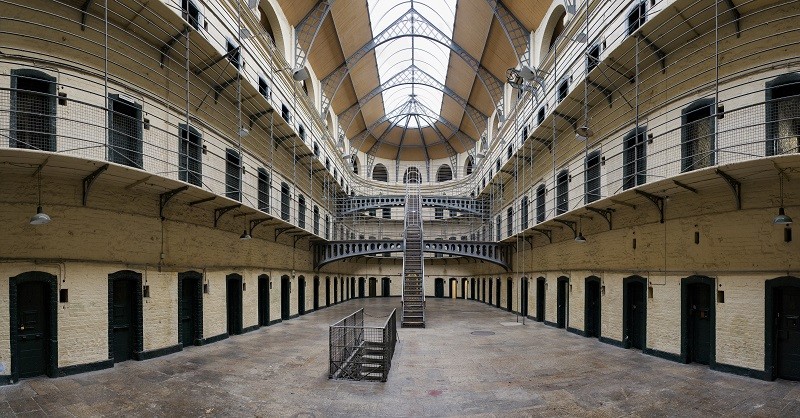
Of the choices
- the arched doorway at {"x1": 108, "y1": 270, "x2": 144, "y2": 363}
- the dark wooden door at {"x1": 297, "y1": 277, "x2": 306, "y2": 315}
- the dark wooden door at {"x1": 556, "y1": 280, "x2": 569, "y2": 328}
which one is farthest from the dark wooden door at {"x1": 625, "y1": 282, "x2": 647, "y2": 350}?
the dark wooden door at {"x1": 297, "y1": 277, "x2": 306, "y2": 315}

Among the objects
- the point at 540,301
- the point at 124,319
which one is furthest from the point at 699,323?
the point at 124,319

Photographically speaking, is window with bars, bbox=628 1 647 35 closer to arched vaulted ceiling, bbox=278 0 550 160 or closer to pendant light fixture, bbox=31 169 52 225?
arched vaulted ceiling, bbox=278 0 550 160

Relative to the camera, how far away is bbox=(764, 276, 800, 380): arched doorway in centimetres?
784

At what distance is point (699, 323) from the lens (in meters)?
9.48

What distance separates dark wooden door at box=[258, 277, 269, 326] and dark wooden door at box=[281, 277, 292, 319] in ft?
6.08

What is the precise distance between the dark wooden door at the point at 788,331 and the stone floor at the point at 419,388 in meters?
0.30

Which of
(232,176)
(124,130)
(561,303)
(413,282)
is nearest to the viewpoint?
(124,130)

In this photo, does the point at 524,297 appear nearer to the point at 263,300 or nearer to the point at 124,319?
the point at 263,300

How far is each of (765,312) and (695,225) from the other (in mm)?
2055

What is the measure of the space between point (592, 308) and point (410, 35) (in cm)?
1783

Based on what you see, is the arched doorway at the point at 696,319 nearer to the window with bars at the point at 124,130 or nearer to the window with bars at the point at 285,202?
the window with bars at the point at 124,130

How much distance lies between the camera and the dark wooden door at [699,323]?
927 cm

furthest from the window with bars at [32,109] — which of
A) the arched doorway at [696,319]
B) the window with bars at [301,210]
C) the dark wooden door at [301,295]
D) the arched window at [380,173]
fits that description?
the arched window at [380,173]

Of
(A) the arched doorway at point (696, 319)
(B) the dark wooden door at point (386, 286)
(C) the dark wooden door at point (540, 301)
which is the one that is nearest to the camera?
(A) the arched doorway at point (696, 319)
